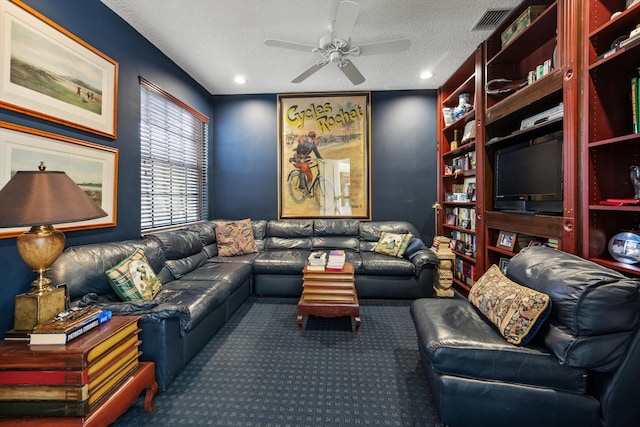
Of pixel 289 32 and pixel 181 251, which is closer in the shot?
pixel 289 32

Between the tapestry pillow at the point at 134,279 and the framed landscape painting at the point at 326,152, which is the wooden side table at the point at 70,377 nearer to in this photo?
the tapestry pillow at the point at 134,279

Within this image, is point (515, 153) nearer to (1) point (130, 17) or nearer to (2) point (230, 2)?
(2) point (230, 2)

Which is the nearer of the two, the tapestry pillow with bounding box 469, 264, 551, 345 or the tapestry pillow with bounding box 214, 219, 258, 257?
the tapestry pillow with bounding box 469, 264, 551, 345

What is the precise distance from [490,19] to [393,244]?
8.59 ft

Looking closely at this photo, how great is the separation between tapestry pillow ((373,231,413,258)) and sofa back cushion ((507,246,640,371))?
223 cm

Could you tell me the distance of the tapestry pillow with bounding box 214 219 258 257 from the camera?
3.66 meters

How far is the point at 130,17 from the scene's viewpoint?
2.54 metres

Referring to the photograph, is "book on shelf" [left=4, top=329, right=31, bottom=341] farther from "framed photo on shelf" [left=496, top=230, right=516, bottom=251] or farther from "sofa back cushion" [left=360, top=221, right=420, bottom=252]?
"framed photo on shelf" [left=496, top=230, right=516, bottom=251]

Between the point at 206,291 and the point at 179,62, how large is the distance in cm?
294

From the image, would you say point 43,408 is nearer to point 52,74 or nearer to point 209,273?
point 209,273

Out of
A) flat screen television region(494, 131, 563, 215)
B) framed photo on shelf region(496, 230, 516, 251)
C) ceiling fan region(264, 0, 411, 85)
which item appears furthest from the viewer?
framed photo on shelf region(496, 230, 516, 251)

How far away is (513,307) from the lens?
1437mm

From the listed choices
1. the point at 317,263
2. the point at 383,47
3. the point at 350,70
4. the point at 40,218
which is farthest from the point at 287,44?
the point at 40,218

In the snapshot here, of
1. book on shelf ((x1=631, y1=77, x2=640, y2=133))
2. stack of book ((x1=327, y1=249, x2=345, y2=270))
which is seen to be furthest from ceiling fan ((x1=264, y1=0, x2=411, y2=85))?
stack of book ((x1=327, y1=249, x2=345, y2=270))
